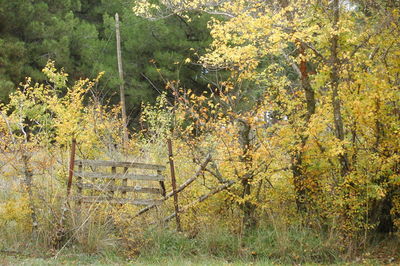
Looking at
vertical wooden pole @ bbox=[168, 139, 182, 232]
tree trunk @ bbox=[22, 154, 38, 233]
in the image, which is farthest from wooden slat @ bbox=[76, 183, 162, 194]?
tree trunk @ bbox=[22, 154, 38, 233]

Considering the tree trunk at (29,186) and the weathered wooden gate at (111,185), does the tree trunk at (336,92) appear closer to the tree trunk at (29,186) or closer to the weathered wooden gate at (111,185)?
the weathered wooden gate at (111,185)

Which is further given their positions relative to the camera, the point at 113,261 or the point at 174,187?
the point at 174,187

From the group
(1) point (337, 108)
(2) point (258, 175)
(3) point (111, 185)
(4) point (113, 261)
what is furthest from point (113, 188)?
(1) point (337, 108)

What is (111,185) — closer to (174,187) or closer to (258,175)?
(174,187)

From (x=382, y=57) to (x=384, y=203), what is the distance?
2559 millimetres

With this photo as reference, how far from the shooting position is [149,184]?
10242 mm

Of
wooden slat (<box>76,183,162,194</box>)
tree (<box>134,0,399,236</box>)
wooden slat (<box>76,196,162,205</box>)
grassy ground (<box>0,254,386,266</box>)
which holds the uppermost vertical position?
tree (<box>134,0,399,236</box>)

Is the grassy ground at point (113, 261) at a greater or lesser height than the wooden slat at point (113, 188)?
lesser

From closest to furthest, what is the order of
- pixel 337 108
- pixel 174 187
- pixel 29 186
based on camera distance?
pixel 29 186 < pixel 337 108 < pixel 174 187

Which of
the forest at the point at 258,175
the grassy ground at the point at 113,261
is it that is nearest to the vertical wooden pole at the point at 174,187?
the forest at the point at 258,175

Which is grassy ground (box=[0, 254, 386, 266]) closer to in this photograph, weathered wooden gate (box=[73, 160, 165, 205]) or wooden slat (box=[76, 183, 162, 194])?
weathered wooden gate (box=[73, 160, 165, 205])

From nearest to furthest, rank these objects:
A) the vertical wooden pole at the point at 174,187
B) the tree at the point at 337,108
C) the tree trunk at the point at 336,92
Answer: the tree at the point at 337,108 < the tree trunk at the point at 336,92 < the vertical wooden pole at the point at 174,187

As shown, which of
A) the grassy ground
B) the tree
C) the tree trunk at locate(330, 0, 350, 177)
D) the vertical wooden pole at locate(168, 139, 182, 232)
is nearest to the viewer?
the grassy ground

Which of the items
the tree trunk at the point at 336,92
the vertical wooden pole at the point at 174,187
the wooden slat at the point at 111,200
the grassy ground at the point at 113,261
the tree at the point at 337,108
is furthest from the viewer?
the vertical wooden pole at the point at 174,187
